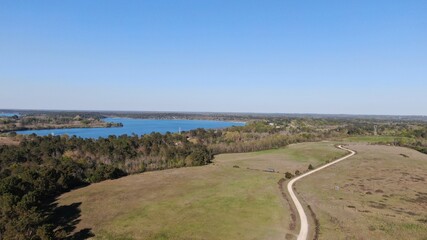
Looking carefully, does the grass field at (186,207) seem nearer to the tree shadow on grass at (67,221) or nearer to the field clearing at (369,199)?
the tree shadow on grass at (67,221)

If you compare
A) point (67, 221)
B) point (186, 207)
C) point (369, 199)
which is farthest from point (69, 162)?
point (369, 199)

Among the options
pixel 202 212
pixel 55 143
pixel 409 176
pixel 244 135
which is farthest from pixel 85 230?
pixel 244 135

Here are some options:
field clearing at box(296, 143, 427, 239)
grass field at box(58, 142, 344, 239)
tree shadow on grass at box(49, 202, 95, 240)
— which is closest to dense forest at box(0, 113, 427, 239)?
tree shadow on grass at box(49, 202, 95, 240)

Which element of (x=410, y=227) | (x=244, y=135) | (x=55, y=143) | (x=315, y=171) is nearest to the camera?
(x=410, y=227)

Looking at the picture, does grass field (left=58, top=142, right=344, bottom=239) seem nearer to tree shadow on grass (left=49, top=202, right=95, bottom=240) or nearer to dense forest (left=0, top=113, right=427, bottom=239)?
tree shadow on grass (left=49, top=202, right=95, bottom=240)

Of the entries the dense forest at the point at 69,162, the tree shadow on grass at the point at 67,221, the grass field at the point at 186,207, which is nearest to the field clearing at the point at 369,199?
the grass field at the point at 186,207

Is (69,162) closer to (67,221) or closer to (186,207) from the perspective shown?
(67,221)

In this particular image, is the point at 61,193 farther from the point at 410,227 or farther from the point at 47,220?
the point at 410,227
